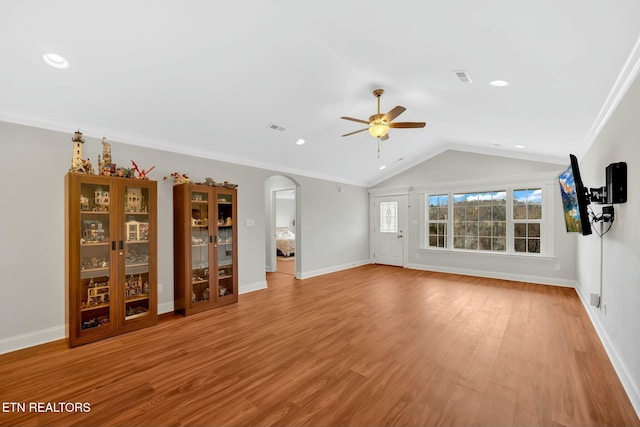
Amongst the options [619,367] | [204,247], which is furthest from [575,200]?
[204,247]

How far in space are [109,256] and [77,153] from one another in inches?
47.6

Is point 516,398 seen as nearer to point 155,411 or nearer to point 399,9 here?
point 155,411

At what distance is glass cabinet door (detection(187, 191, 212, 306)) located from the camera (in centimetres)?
401

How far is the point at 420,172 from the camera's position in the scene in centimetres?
709

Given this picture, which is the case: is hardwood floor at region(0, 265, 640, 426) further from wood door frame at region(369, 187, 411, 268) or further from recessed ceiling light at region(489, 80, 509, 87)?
wood door frame at region(369, 187, 411, 268)

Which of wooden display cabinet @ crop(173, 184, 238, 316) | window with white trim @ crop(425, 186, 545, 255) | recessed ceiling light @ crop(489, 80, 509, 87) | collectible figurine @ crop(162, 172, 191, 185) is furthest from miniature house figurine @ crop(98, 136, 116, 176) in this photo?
window with white trim @ crop(425, 186, 545, 255)

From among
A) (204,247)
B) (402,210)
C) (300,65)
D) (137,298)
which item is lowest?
(137,298)

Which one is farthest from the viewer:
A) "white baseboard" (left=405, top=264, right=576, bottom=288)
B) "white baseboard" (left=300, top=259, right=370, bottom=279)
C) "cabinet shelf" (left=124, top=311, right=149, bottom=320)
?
"white baseboard" (left=300, top=259, right=370, bottom=279)

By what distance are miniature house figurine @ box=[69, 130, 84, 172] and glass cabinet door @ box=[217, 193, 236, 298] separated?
5.54 ft

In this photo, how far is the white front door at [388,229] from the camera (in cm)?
743

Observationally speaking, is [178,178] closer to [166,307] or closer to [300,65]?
[166,307]

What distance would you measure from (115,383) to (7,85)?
2.92m

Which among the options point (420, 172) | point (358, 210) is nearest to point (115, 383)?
point (358, 210)

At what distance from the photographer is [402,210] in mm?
7395
